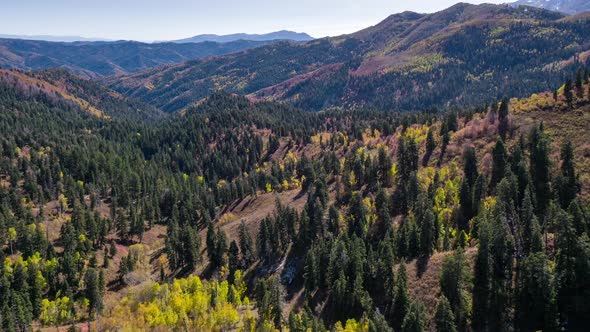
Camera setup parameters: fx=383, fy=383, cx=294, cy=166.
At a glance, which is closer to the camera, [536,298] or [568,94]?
[536,298]

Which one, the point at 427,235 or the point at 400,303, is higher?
the point at 427,235

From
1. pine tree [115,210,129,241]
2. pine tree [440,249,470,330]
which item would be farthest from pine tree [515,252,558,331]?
pine tree [115,210,129,241]

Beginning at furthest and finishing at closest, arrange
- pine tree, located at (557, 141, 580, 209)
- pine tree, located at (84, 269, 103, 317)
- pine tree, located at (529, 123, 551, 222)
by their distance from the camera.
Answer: pine tree, located at (84, 269, 103, 317)
pine tree, located at (529, 123, 551, 222)
pine tree, located at (557, 141, 580, 209)

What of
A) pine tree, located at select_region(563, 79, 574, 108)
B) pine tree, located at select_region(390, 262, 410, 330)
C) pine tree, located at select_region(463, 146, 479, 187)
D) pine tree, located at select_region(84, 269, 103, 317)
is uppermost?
pine tree, located at select_region(563, 79, 574, 108)

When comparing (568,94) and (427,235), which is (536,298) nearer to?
(427,235)

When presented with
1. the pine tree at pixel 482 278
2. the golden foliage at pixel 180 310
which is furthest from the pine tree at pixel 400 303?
the golden foliage at pixel 180 310

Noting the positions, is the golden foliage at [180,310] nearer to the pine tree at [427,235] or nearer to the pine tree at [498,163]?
the pine tree at [427,235]

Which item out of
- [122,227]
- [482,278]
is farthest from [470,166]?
[122,227]

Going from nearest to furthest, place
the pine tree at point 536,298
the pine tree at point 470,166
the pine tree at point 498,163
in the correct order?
the pine tree at point 536,298
the pine tree at point 498,163
the pine tree at point 470,166

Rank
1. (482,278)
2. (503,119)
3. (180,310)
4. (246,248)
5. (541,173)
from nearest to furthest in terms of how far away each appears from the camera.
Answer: (482,278) < (180,310) < (541,173) < (246,248) < (503,119)

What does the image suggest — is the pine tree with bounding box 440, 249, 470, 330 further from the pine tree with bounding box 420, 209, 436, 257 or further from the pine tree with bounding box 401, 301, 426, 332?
the pine tree with bounding box 420, 209, 436, 257

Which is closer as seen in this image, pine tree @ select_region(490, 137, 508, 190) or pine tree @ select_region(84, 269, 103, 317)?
pine tree @ select_region(84, 269, 103, 317)
